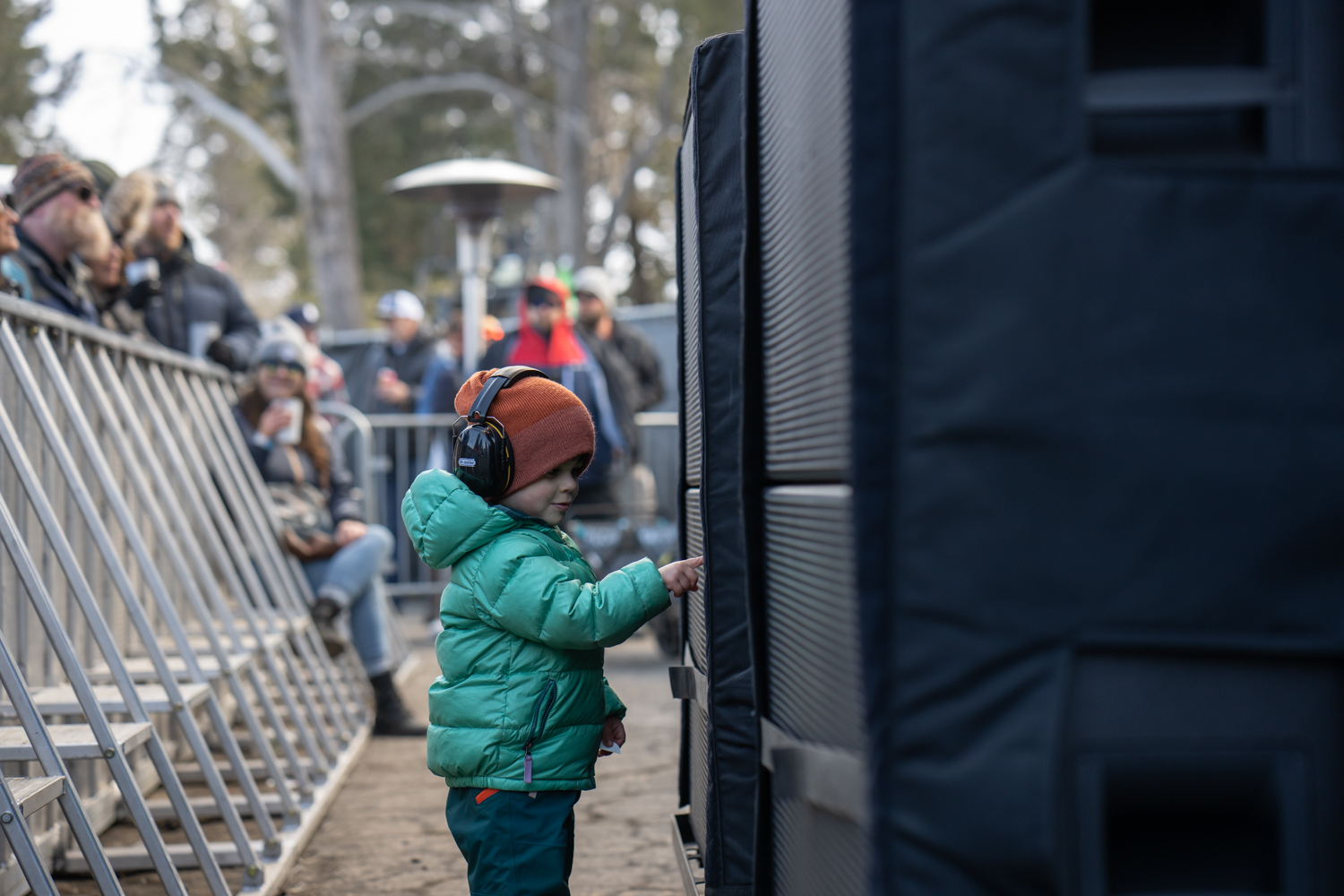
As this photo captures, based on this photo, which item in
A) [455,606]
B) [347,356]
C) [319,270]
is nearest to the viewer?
[455,606]

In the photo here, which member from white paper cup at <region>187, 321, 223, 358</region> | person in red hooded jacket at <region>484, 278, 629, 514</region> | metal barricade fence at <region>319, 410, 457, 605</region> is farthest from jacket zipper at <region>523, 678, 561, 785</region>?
metal barricade fence at <region>319, 410, 457, 605</region>

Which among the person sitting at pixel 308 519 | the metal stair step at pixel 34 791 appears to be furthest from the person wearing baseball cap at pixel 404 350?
the metal stair step at pixel 34 791

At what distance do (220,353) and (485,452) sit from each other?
3912 mm

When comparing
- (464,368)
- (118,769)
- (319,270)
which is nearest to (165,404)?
(118,769)

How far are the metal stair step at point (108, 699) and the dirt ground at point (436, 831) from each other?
0.60 meters

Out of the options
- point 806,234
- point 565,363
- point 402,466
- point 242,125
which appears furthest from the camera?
point 242,125

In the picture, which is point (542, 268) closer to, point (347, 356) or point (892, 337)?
point (347, 356)

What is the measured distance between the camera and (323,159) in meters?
16.8

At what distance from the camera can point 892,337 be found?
141cm

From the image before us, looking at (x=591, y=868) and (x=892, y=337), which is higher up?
(x=892, y=337)

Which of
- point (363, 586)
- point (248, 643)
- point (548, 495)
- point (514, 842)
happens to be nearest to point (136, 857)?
point (248, 643)

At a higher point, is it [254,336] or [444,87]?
[444,87]

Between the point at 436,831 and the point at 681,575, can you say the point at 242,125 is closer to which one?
the point at 436,831

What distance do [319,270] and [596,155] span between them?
988cm
